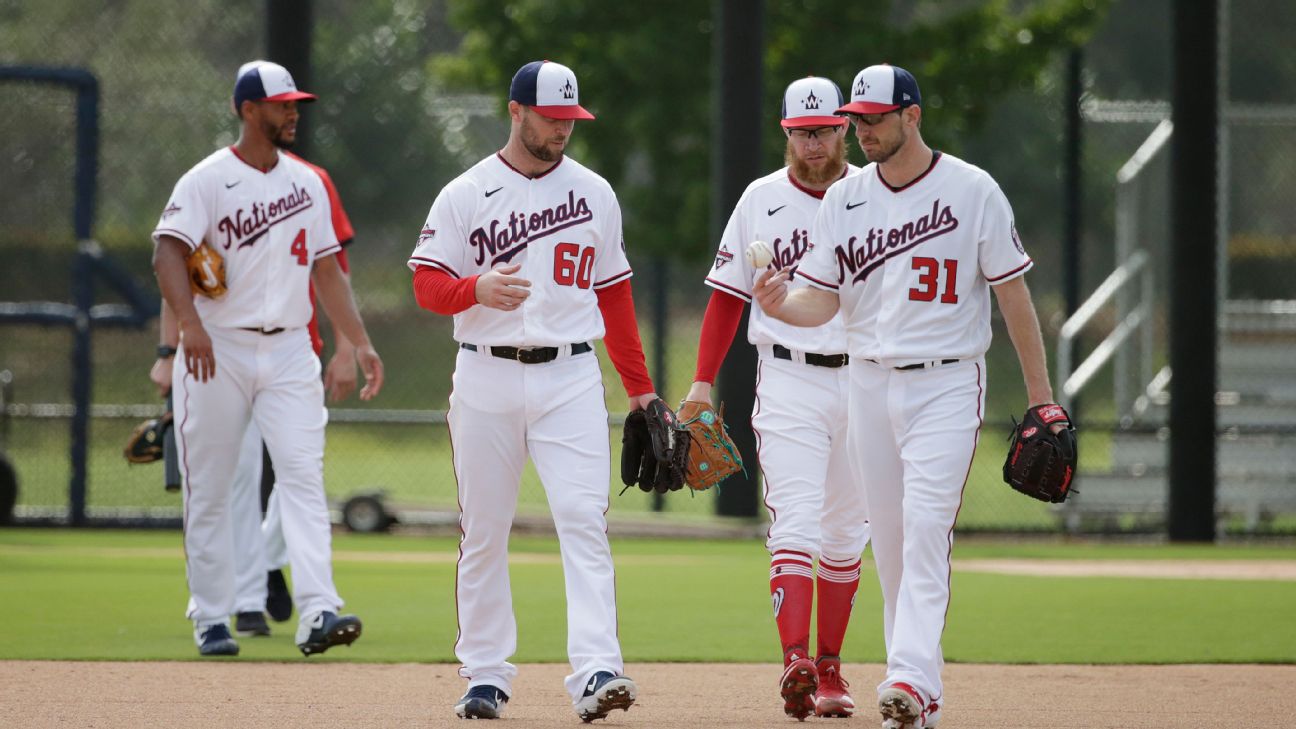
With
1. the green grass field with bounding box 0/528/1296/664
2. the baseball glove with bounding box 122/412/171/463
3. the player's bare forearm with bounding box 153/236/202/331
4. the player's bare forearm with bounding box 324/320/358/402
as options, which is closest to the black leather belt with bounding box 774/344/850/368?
the green grass field with bounding box 0/528/1296/664

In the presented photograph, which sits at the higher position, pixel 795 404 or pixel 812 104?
pixel 812 104

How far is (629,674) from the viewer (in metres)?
6.58

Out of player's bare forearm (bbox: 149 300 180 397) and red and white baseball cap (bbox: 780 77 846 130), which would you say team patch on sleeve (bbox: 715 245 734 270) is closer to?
red and white baseball cap (bbox: 780 77 846 130)

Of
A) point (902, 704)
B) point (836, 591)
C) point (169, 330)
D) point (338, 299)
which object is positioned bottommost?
point (902, 704)

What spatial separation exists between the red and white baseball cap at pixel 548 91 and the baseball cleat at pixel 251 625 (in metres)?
3.04

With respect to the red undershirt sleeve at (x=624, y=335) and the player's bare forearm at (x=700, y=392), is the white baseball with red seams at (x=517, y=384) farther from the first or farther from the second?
the player's bare forearm at (x=700, y=392)

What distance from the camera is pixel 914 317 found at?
5.39m

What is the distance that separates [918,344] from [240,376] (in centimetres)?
285

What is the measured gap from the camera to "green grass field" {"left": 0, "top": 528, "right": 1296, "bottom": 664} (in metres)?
7.17

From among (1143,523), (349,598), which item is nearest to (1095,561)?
(1143,523)

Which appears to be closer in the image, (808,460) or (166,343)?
(808,460)

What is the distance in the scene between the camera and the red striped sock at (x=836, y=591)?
6059 mm

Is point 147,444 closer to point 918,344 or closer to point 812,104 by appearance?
point 812,104

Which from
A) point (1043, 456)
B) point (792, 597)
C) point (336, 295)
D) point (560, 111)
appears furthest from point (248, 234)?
point (1043, 456)
